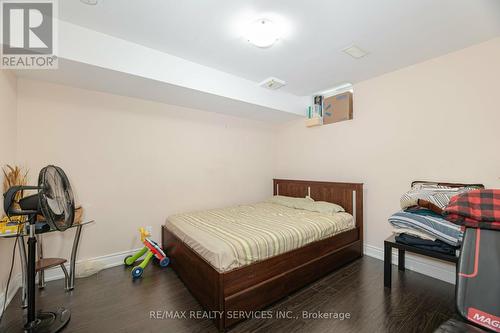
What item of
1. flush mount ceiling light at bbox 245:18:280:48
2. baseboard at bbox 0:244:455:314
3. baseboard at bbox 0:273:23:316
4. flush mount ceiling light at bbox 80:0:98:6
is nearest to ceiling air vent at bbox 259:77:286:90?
flush mount ceiling light at bbox 245:18:280:48

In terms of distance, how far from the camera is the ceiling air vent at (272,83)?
118 inches

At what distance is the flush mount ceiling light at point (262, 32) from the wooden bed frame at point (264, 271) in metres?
2.04

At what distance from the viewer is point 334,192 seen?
3.30m

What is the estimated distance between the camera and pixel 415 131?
262cm

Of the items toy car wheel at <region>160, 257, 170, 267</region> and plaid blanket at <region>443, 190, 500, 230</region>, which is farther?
toy car wheel at <region>160, 257, 170, 267</region>

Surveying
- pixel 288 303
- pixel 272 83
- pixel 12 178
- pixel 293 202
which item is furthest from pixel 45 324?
pixel 272 83

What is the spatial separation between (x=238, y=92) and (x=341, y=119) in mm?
1655

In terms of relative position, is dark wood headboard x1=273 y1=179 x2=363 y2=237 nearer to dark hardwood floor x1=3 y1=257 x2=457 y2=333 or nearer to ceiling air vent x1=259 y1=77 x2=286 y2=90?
dark hardwood floor x1=3 y1=257 x2=457 y2=333

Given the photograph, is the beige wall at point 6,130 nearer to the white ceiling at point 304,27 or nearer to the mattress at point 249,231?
the white ceiling at point 304,27

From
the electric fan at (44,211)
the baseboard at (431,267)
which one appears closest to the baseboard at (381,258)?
the baseboard at (431,267)

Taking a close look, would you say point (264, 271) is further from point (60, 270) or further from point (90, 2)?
point (90, 2)

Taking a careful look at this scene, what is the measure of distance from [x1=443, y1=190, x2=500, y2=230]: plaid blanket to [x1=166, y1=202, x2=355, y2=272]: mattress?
1.31 metres

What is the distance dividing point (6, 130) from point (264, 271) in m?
2.71

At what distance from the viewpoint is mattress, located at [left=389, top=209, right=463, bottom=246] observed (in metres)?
1.82
